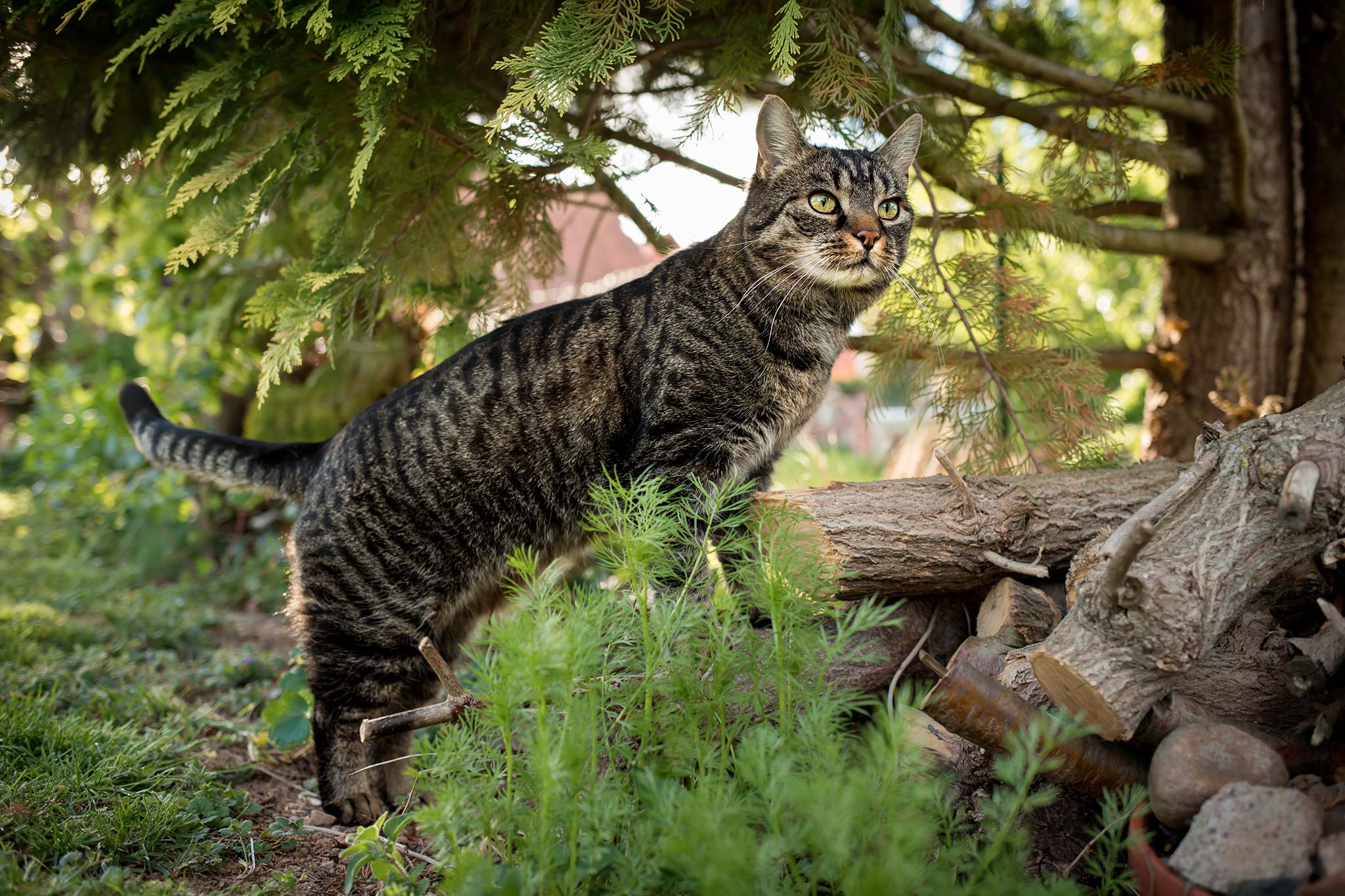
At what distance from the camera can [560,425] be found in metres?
2.79

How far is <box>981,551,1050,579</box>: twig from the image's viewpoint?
235cm

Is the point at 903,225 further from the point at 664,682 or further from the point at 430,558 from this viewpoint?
the point at 430,558

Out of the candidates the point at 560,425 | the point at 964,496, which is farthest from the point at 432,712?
the point at 964,496

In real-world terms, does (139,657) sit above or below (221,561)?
below

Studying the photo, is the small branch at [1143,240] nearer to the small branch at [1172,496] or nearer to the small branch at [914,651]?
the small branch at [1172,496]

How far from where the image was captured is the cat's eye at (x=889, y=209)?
9.19ft

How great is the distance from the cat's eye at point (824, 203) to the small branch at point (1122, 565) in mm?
1414

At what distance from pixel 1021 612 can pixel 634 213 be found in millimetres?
2244

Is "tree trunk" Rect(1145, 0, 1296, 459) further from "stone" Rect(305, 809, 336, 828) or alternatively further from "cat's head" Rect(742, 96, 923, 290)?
"stone" Rect(305, 809, 336, 828)

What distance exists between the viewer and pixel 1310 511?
6.05ft

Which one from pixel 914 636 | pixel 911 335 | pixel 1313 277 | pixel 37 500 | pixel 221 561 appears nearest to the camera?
pixel 914 636

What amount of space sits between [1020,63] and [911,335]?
3.83ft

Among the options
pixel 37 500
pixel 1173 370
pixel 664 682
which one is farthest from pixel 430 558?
pixel 37 500

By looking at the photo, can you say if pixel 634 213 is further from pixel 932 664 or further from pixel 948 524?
pixel 932 664
